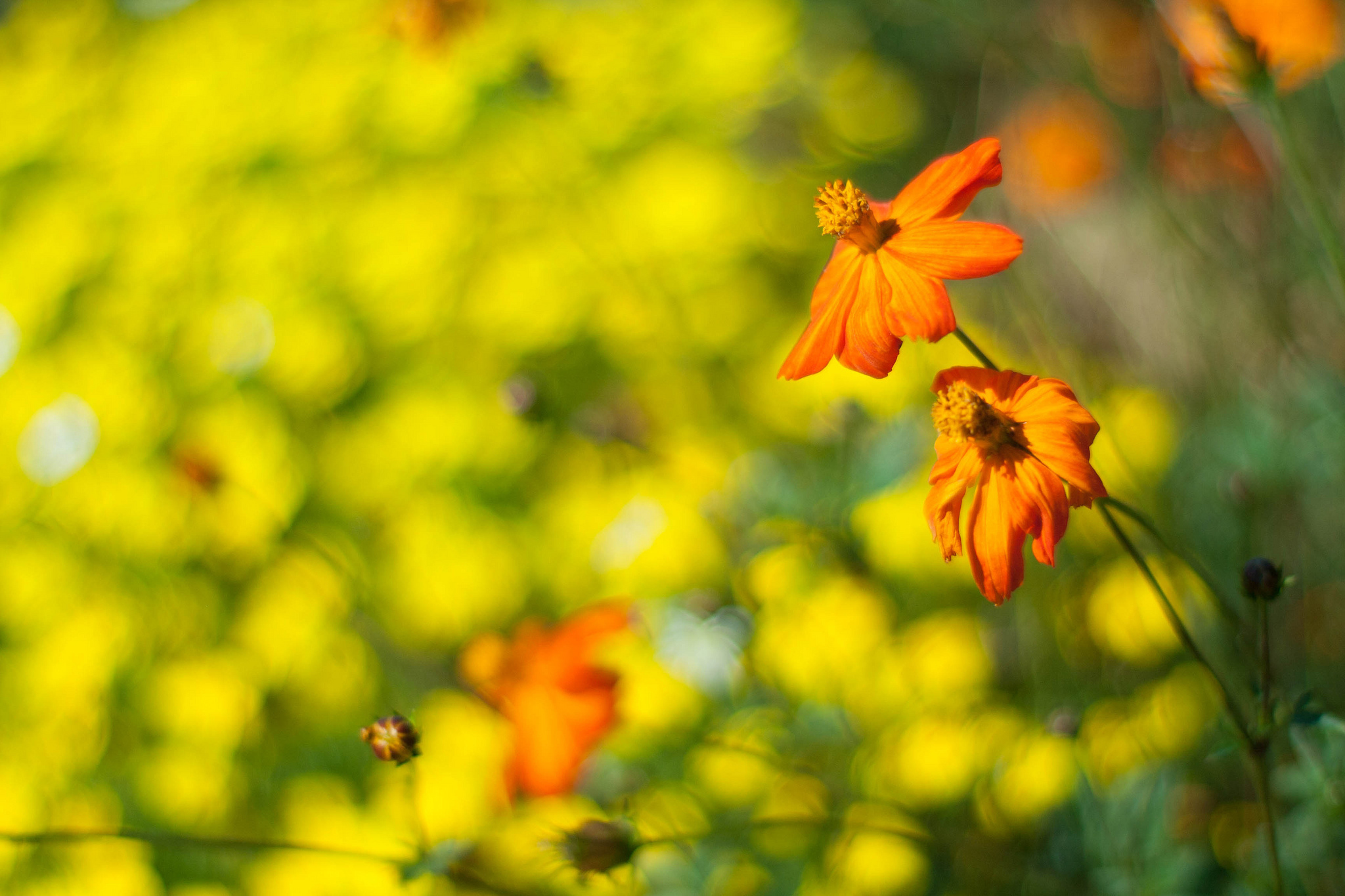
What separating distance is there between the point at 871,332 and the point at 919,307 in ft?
0.09

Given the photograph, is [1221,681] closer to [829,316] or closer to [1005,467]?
[1005,467]

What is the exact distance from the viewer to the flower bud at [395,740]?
0.55 metres

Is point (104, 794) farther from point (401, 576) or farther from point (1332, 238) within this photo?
point (1332, 238)

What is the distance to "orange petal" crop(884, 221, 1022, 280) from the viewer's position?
40 cm

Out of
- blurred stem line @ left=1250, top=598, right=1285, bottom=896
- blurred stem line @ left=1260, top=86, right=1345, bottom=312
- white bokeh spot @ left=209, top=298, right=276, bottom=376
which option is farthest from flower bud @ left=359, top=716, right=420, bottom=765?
white bokeh spot @ left=209, top=298, right=276, bottom=376

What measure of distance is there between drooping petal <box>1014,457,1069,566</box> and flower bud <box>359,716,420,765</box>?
0.38m

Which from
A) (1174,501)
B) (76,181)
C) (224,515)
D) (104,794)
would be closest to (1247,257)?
(1174,501)

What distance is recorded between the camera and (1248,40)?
579mm

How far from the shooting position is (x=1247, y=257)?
1248mm

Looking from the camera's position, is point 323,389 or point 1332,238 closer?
point 1332,238

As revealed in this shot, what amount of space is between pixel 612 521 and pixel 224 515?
1.86 feet

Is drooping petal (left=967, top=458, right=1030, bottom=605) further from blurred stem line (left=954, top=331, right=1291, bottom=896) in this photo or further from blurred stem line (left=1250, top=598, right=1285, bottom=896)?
blurred stem line (left=1250, top=598, right=1285, bottom=896)

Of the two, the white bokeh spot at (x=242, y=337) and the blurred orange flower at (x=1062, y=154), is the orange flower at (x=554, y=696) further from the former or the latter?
the blurred orange flower at (x=1062, y=154)

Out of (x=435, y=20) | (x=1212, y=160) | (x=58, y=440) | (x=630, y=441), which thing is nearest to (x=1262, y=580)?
(x=630, y=441)
